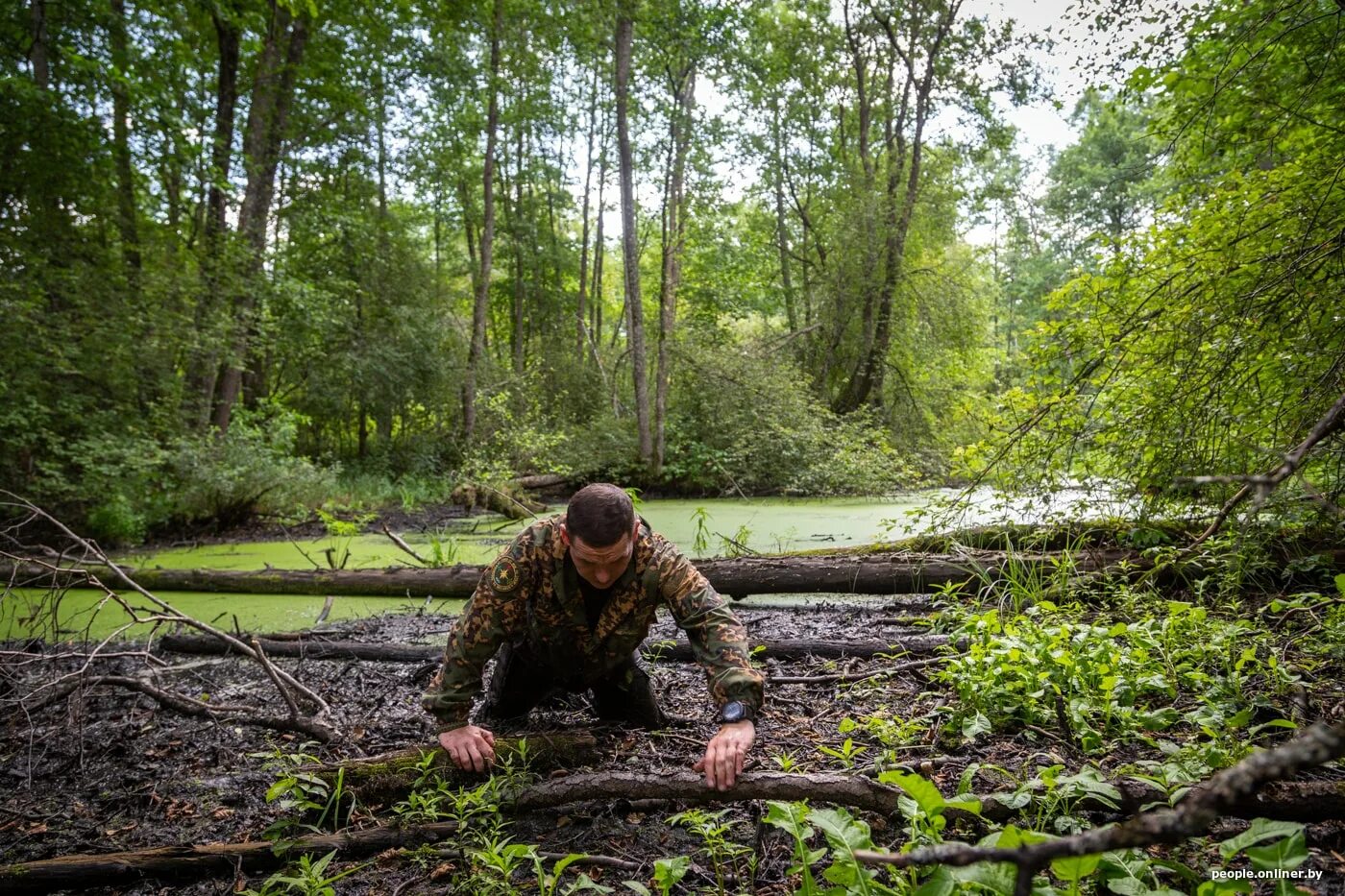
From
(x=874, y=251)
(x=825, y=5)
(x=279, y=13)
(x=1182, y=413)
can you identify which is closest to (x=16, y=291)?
(x=279, y=13)

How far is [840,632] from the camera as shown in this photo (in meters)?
4.31

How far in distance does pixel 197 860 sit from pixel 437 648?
1.95 metres

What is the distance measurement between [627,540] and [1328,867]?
1966 mm

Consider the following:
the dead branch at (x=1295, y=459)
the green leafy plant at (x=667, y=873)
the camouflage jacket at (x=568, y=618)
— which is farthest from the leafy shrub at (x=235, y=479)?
the dead branch at (x=1295, y=459)

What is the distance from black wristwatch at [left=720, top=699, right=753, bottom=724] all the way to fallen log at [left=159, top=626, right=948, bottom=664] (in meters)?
1.04

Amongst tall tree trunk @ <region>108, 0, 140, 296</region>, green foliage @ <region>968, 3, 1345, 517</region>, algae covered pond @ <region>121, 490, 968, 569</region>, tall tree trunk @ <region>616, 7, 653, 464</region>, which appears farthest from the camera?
tall tree trunk @ <region>616, 7, 653, 464</region>

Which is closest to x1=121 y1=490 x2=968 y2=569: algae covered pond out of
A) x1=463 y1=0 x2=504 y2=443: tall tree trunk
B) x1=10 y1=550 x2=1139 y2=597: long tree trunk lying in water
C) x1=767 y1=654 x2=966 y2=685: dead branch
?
x1=10 y1=550 x2=1139 y2=597: long tree trunk lying in water

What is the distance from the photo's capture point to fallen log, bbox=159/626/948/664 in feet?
12.0

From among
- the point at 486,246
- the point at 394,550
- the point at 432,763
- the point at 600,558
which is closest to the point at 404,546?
the point at 394,550

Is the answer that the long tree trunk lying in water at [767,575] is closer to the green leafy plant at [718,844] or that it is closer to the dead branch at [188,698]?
the dead branch at [188,698]

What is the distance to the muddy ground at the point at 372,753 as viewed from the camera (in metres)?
2.10

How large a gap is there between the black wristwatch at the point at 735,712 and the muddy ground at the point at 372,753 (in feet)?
0.79

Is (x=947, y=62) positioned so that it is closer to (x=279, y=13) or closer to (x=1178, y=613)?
(x=279, y=13)

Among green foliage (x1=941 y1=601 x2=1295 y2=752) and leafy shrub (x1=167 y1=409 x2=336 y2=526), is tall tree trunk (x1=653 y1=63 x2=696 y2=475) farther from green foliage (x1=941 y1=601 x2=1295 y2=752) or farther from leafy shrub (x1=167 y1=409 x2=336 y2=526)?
green foliage (x1=941 y1=601 x2=1295 y2=752)
